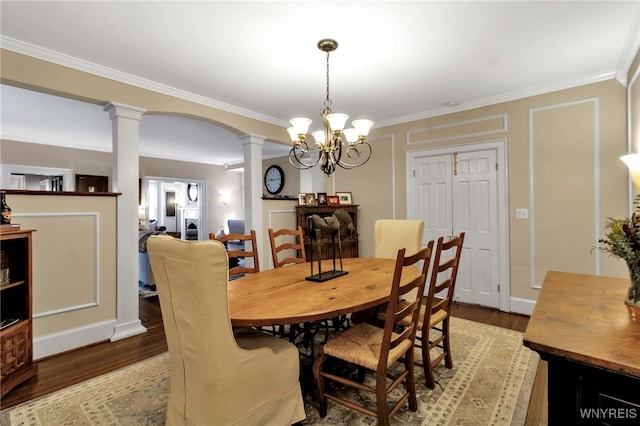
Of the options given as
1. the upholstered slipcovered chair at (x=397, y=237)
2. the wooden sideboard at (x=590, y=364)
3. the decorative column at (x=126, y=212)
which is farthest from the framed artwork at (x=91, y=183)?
the wooden sideboard at (x=590, y=364)

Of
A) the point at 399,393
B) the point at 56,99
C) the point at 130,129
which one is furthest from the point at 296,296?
the point at 56,99

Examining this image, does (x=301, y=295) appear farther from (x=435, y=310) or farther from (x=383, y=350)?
(x=435, y=310)

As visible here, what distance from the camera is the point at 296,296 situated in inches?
64.5

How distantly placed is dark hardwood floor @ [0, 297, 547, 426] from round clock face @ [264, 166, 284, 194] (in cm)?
408

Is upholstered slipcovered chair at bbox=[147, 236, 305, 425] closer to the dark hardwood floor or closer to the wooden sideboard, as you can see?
the wooden sideboard

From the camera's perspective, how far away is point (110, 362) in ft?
7.73

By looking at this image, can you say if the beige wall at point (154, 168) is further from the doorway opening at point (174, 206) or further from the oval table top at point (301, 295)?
the oval table top at point (301, 295)

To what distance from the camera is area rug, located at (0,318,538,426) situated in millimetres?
1674

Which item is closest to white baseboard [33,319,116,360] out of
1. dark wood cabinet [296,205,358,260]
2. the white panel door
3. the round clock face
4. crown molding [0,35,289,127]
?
crown molding [0,35,289,127]

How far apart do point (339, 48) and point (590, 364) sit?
7.73 feet

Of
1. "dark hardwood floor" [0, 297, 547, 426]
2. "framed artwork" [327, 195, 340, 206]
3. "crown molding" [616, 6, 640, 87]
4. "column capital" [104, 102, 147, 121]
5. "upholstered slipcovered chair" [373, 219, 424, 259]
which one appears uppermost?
"crown molding" [616, 6, 640, 87]

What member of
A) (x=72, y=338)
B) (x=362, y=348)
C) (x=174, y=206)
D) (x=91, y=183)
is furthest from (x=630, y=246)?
(x=174, y=206)

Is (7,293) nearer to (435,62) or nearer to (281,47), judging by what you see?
(281,47)

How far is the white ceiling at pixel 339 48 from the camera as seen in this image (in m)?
1.93
